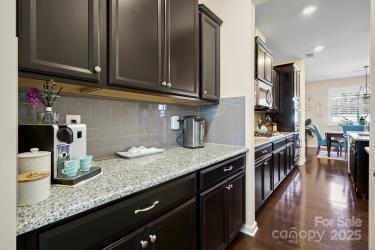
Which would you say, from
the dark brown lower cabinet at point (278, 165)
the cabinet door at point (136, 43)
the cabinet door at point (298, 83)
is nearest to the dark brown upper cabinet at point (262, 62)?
the dark brown lower cabinet at point (278, 165)

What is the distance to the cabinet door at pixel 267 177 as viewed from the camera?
2357 mm

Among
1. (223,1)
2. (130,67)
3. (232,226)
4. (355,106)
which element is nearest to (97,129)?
(130,67)

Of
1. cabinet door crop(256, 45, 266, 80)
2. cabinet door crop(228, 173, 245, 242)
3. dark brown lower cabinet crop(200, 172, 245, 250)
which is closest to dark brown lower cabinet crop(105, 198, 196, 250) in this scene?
dark brown lower cabinet crop(200, 172, 245, 250)

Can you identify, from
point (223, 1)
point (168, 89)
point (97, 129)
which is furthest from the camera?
point (223, 1)

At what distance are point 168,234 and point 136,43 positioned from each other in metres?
1.19

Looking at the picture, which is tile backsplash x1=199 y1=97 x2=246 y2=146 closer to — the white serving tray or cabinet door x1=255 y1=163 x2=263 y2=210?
cabinet door x1=255 y1=163 x2=263 y2=210

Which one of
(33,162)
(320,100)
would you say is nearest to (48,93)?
(33,162)

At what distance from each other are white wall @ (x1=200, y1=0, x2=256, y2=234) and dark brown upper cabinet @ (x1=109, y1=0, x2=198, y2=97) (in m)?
0.46

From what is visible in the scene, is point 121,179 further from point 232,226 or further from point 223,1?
point 223,1

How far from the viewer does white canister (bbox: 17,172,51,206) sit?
0.62 m

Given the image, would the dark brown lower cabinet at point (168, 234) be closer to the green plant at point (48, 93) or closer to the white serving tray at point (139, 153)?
the white serving tray at point (139, 153)

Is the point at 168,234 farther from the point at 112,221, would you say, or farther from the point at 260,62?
the point at 260,62

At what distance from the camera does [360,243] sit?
177 cm
